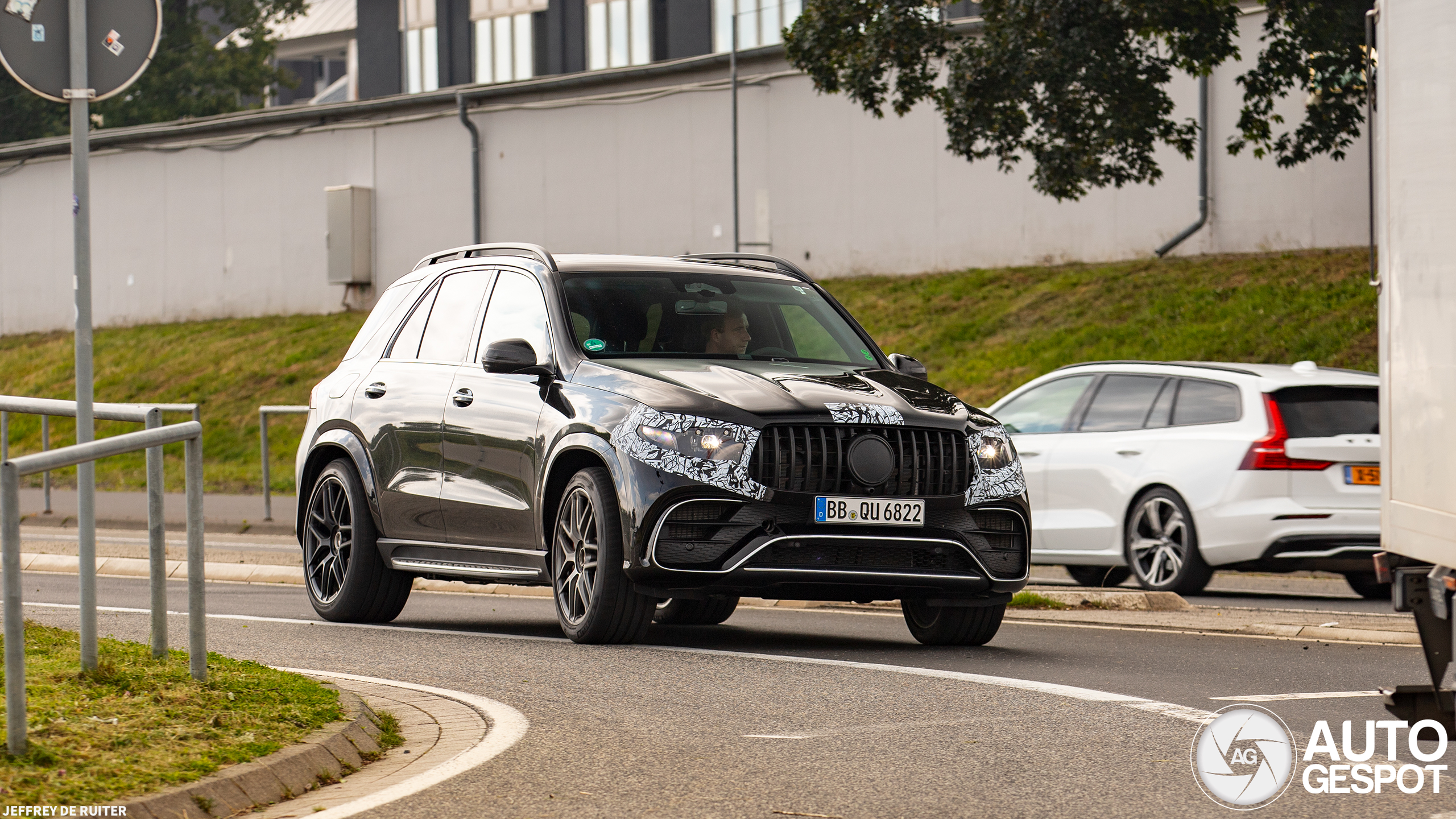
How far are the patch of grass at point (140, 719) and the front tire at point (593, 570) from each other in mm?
1696

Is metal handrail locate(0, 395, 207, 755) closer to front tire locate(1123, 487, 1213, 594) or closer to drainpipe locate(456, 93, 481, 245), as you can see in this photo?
front tire locate(1123, 487, 1213, 594)

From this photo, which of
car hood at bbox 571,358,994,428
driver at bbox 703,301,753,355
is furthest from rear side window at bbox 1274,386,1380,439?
driver at bbox 703,301,753,355

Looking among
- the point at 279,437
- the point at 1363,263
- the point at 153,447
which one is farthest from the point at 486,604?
the point at 1363,263

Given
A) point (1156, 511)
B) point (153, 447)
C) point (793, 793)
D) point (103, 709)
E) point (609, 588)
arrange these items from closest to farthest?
point (793, 793) → point (103, 709) → point (153, 447) → point (609, 588) → point (1156, 511)

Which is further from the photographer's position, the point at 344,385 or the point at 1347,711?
the point at 344,385

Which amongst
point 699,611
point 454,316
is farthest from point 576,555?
point 454,316

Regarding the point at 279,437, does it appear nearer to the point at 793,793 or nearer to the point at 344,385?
the point at 344,385

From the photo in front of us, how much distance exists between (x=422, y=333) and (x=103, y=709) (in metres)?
4.67

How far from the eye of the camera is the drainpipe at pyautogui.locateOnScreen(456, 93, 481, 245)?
3800 centimetres

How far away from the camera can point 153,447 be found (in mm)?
6320

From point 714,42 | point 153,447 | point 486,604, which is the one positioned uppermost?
point 714,42

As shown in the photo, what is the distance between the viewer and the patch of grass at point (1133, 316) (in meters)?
22.3

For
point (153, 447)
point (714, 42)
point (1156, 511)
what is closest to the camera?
point (153, 447)

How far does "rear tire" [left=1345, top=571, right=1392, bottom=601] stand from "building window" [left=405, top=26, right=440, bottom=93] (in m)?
47.9
